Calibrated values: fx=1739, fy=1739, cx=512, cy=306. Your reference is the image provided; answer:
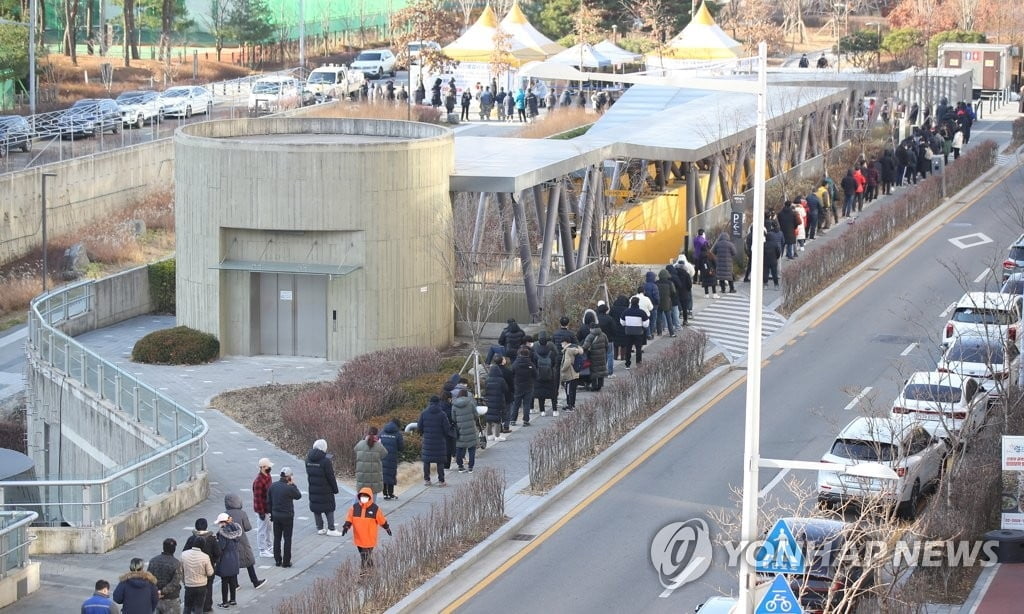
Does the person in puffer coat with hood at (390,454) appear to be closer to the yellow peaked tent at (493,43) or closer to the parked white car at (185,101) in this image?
the parked white car at (185,101)

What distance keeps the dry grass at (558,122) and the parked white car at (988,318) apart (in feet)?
105

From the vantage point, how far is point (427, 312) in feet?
115

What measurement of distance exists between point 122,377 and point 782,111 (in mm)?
27900

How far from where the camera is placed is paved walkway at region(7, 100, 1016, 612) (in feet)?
71.3

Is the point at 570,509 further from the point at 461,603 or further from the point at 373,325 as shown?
the point at 373,325

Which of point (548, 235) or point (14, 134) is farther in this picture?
point (14, 134)

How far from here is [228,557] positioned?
2047 centimetres

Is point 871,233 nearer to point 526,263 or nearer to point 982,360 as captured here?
point 526,263

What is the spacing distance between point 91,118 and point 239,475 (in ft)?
124

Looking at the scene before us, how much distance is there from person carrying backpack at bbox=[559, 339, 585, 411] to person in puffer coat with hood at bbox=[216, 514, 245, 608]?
33.3ft

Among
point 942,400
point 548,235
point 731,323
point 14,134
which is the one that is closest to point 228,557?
point 942,400

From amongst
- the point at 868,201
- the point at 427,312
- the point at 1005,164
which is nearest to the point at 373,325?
the point at 427,312

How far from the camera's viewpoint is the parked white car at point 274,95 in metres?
70.5

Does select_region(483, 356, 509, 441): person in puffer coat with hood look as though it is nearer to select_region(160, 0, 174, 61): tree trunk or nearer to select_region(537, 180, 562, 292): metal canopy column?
select_region(537, 180, 562, 292): metal canopy column
